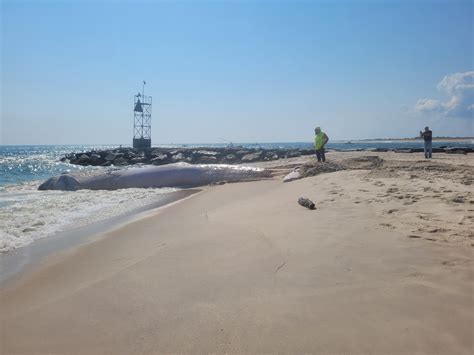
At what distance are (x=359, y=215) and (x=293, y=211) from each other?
99 centimetres

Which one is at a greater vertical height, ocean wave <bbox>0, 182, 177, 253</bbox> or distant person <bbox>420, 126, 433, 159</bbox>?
distant person <bbox>420, 126, 433, 159</bbox>

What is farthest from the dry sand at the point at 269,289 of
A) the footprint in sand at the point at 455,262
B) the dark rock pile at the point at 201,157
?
the dark rock pile at the point at 201,157

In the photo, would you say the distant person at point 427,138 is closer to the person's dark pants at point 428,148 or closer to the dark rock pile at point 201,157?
the person's dark pants at point 428,148

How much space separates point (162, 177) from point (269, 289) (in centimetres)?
946

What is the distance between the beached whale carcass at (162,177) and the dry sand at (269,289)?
6.96 meters

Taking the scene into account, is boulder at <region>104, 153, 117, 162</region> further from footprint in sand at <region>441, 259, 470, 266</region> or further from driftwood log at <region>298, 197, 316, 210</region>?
footprint in sand at <region>441, 259, 470, 266</region>

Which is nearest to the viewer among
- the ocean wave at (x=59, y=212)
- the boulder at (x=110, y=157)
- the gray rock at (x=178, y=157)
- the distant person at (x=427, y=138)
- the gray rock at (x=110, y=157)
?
the ocean wave at (x=59, y=212)

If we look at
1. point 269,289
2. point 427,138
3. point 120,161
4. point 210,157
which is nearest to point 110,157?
point 120,161

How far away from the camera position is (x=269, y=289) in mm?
2383

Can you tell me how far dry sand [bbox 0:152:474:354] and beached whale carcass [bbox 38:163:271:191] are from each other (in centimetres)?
696

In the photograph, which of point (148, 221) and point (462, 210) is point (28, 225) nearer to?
point (148, 221)

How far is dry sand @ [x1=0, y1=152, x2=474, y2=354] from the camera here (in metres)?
1.85

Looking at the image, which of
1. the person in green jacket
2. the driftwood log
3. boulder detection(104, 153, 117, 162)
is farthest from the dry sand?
boulder detection(104, 153, 117, 162)

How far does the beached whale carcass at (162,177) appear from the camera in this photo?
10852mm
